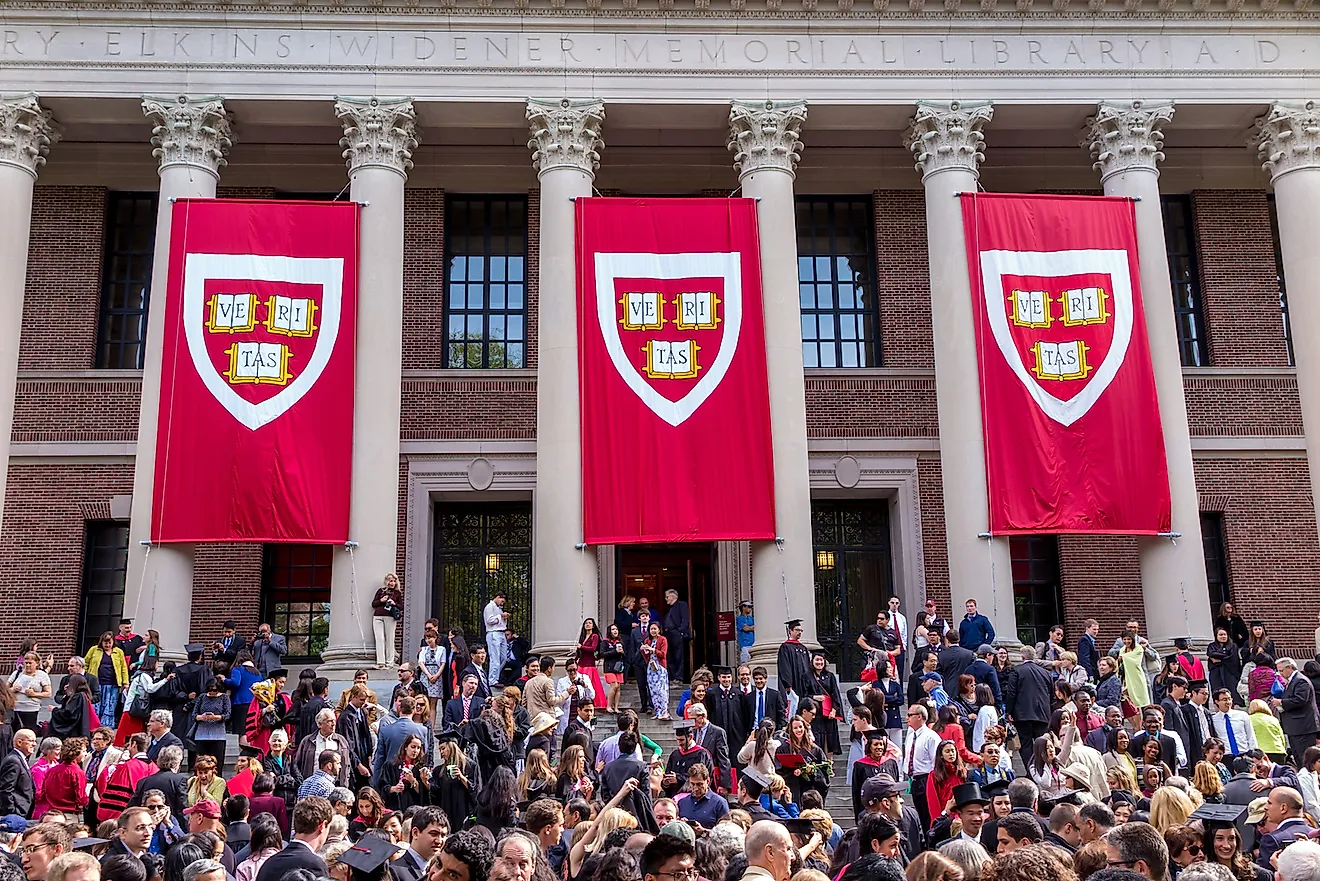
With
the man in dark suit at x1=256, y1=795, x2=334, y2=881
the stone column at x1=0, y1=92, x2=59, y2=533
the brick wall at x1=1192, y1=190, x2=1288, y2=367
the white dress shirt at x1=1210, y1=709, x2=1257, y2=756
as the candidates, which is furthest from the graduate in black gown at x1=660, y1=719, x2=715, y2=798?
the brick wall at x1=1192, y1=190, x2=1288, y2=367

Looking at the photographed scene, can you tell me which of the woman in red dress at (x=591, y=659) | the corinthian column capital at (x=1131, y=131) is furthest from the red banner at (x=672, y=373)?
the corinthian column capital at (x=1131, y=131)

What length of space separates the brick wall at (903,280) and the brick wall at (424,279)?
8552mm

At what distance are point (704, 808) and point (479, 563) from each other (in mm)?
14713

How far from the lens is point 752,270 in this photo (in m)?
21.0

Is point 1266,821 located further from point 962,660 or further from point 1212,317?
point 1212,317

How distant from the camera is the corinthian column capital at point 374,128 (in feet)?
71.8

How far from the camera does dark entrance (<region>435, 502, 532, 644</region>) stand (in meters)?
24.2

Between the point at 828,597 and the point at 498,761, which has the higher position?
the point at 828,597

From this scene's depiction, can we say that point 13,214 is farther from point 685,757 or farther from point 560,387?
point 685,757

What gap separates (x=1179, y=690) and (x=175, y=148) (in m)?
17.2

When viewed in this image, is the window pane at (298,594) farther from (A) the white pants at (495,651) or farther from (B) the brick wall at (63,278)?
(A) the white pants at (495,651)

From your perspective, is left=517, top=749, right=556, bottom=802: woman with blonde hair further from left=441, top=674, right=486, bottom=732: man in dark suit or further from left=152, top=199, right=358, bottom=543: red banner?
left=152, top=199, right=358, bottom=543: red banner

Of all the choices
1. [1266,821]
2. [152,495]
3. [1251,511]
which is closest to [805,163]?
[1251,511]

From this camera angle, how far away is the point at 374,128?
21906 mm
